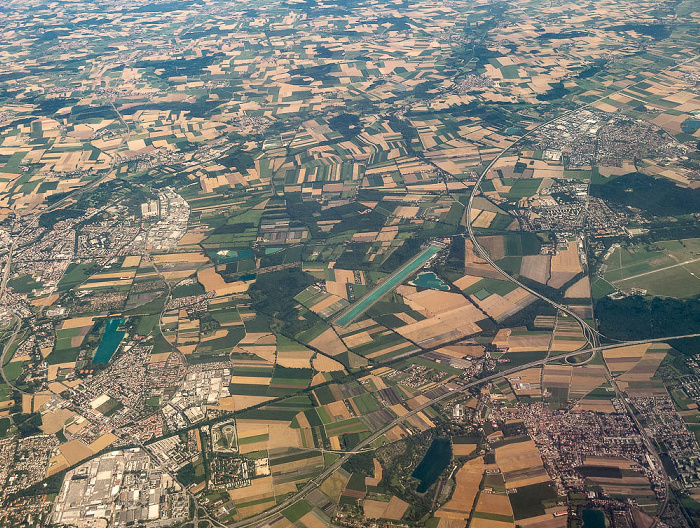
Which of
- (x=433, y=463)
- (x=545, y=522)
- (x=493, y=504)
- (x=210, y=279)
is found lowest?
(x=210, y=279)

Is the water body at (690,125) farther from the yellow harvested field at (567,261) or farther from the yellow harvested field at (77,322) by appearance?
the yellow harvested field at (77,322)

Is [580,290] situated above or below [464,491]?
below

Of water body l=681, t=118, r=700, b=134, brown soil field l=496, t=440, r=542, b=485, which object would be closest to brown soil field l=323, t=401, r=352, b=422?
brown soil field l=496, t=440, r=542, b=485

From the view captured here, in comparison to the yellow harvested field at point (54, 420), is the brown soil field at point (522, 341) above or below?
above

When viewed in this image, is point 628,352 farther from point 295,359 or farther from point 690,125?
point 690,125

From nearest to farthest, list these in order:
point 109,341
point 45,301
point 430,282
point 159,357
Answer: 1. point 159,357
2. point 109,341
3. point 430,282
4. point 45,301

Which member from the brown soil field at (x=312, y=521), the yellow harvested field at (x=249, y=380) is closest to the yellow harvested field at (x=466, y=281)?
the yellow harvested field at (x=249, y=380)

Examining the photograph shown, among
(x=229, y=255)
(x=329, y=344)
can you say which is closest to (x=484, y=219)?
(x=329, y=344)
